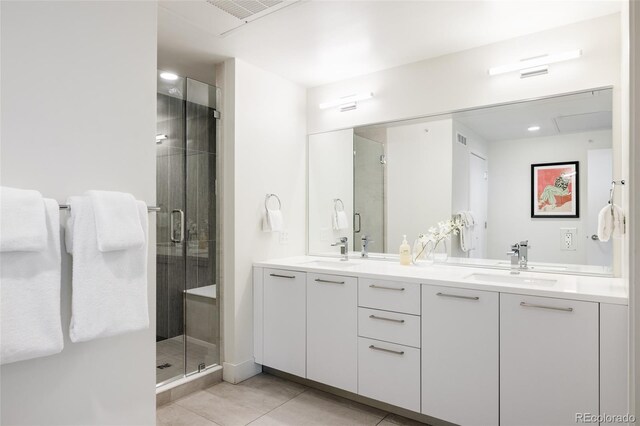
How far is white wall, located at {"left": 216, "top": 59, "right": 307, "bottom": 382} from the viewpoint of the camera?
2.87 meters

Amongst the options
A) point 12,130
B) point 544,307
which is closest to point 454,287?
point 544,307

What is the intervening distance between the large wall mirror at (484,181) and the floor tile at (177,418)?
1618 millimetres

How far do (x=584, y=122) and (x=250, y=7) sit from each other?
7.02 ft

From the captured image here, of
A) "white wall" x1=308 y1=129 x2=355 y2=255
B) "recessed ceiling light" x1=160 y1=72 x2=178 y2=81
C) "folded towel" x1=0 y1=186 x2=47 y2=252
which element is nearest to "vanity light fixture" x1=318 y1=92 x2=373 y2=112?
"white wall" x1=308 y1=129 x2=355 y2=255

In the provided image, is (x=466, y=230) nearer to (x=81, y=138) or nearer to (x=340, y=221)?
(x=340, y=221)

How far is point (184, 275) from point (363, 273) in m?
1.26

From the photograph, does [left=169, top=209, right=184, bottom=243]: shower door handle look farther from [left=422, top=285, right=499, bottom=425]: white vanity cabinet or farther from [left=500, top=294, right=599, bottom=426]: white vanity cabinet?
[left=500, top=294, right=599, bottom=426]: white vanity cabinet

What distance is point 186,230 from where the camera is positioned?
2.67 metres

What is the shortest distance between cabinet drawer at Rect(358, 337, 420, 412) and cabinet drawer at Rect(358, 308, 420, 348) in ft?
0.12

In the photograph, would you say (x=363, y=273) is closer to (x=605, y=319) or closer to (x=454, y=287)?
(x=454, y=287)

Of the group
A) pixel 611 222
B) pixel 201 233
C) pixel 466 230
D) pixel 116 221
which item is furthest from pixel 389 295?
pixel 116 221

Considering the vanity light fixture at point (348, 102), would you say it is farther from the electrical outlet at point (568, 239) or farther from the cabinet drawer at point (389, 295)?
the electrical outlet at point (568, 239)

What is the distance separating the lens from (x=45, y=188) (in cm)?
129

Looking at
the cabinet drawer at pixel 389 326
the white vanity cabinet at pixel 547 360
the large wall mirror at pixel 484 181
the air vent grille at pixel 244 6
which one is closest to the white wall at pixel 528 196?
the large wall mirror at pixel 484 181
